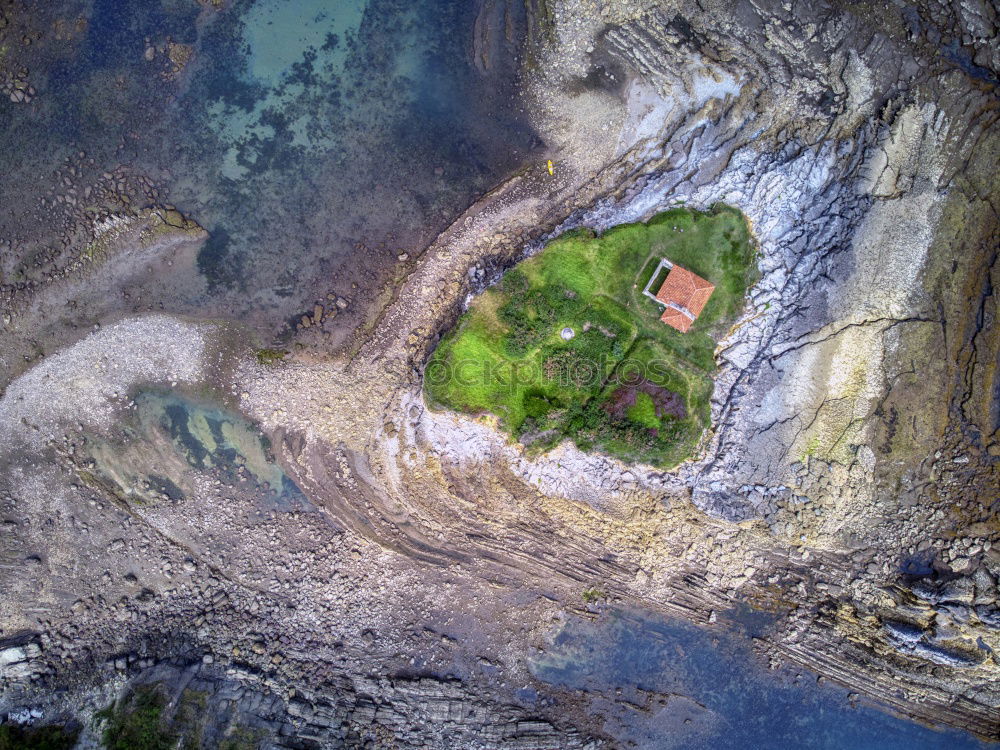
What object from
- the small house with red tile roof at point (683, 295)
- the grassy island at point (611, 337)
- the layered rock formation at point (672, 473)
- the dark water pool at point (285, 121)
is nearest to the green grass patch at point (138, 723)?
the layered rock formation at point (672, 473)

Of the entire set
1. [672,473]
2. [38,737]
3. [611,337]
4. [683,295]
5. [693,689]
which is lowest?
[38,737]

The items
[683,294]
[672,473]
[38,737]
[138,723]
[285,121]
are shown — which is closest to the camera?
[683,294]

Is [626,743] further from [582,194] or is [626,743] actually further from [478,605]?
[582,194]

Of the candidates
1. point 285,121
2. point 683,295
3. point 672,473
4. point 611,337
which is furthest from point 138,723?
point 683,295

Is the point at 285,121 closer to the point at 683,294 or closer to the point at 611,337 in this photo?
the point at 611,337

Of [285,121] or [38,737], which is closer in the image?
[38,737]

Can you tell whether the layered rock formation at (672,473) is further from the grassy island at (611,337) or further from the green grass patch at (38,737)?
the green grass patch at (38,737)
